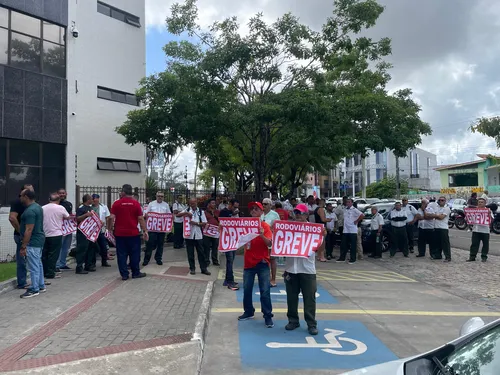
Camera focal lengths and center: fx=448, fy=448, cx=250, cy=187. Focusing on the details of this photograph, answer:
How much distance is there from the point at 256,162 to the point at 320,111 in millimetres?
4139

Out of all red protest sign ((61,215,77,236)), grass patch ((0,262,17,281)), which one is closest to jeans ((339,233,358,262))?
red protest sign ((61,215,77,236))

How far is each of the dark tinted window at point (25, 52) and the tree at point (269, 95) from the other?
11.3 feet

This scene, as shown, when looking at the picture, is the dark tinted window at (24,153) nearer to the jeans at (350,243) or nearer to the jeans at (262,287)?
the jeans at (350,243)

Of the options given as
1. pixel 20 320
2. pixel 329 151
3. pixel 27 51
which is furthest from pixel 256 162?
pixel 20 320

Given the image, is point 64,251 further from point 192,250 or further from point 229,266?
point 229,266

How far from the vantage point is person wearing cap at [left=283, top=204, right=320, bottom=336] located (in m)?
6.09

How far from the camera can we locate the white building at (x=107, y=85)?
18.8 meters

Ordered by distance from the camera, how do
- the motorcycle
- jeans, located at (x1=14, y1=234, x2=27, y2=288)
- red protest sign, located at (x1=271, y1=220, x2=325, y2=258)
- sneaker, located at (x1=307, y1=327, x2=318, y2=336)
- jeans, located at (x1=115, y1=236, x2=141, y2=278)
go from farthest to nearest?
the motorcycle, jeans, located at (x1=115, y1=236, x2=141, y2=278), jeans, located at (x1=14, y1=234, x2=27, y2=288), red protest sign, located at (x1=271, y1=220, x2=325, y2=258), sneaker, located at (x1=307, y1=327, x2=318, y2=336)

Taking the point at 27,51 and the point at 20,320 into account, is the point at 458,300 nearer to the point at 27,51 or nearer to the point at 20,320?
the point at 20,320

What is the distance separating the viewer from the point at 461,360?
271 cm

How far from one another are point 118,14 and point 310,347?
18996 mm

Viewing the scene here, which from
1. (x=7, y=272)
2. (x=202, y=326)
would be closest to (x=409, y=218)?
(x=202, y=326)

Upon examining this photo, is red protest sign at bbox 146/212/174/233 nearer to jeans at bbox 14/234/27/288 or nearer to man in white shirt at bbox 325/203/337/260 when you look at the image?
jeans at bbox 14/234/27/288

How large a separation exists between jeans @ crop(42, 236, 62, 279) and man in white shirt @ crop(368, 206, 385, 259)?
926 centimetres
